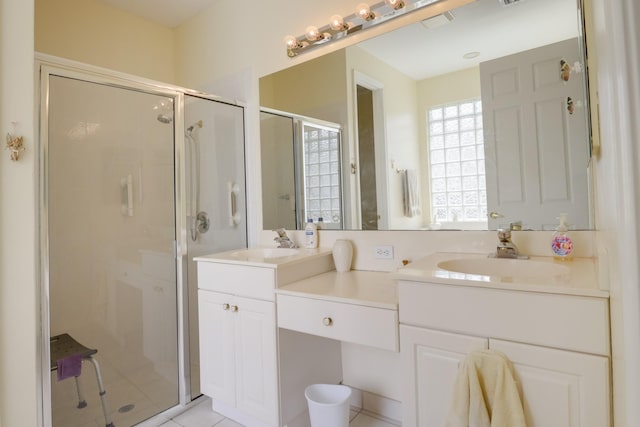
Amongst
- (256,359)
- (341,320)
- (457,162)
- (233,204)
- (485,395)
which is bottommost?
(256,359)

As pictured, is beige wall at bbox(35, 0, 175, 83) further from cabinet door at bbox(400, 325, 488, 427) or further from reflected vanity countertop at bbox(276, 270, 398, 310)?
cabinet door at bbox(400, 325, 488, 427)

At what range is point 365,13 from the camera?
6.06 ft

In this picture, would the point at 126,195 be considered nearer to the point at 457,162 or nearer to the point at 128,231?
the point at 128,231

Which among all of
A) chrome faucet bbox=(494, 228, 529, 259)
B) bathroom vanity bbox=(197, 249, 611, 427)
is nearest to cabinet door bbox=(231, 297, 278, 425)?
bathroom vanity bbox=(197, 249, 611, 427)

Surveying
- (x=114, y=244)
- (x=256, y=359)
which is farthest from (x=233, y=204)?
(x=256, y=359)

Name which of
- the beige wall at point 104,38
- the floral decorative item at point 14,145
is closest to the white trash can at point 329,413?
the floral decorative item at point 14,145

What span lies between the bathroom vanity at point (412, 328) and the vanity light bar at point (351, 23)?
1.27 metres

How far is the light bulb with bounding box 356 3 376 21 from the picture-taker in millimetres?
1843

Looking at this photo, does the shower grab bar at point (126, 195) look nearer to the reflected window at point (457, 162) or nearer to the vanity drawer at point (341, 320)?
the vanity drawer at point (341, 320)

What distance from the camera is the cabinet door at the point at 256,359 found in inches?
63.4

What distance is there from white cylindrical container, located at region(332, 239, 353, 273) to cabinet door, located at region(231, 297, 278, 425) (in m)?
0.47

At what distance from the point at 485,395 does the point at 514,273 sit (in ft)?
1.78

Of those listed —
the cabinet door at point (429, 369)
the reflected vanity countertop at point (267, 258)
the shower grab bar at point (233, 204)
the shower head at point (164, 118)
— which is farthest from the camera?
the shower grab bar at point (233, 204)

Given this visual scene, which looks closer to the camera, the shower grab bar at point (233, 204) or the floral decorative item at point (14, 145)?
the floral decorative item at point (14, 145)
